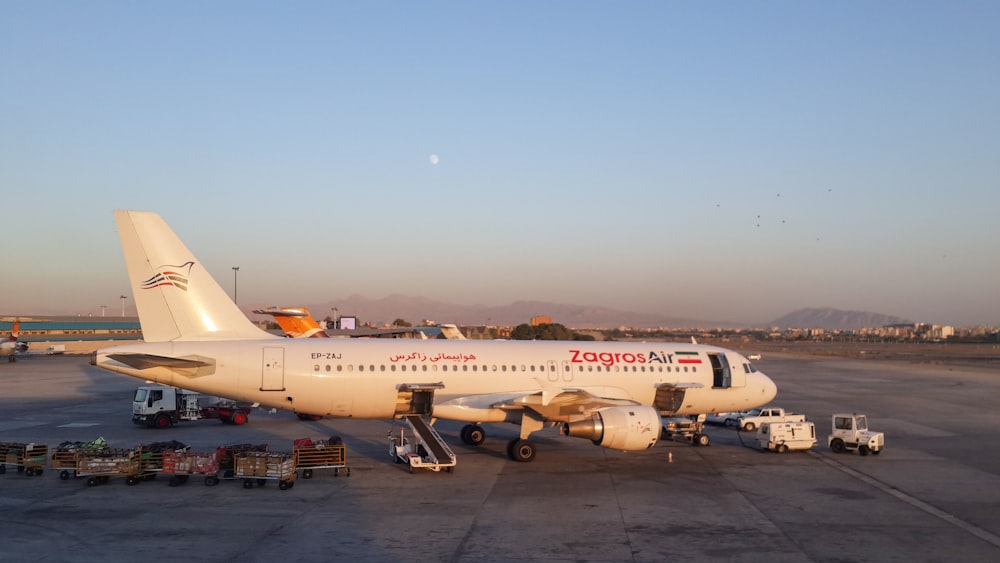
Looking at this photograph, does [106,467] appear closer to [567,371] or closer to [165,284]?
[165,284]

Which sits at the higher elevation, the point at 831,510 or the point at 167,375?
the point at 167,375

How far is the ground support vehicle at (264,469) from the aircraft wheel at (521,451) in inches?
284

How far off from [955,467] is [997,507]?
5741 mm

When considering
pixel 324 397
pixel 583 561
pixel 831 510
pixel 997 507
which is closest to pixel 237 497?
pixel 324 397

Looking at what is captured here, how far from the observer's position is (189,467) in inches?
779

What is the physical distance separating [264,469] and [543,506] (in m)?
7.61

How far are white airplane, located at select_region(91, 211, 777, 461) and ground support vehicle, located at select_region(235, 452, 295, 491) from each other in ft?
10.3

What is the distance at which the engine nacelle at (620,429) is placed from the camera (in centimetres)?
2186

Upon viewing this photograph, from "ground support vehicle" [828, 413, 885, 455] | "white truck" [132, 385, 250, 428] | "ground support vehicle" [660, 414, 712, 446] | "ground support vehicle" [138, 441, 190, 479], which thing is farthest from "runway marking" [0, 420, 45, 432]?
"ground support vehicle" [828, 413, 885, 455]

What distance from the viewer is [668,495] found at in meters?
19.0

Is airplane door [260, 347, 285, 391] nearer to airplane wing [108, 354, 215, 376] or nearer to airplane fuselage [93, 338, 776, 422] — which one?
airplane fuselage [93, 338, 776, 422]

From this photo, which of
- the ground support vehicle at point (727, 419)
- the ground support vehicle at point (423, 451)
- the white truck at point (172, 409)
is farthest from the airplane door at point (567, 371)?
the white truck at point (172, 409)

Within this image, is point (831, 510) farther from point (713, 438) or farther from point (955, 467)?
point (713, 438)

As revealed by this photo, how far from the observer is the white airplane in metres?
21.9
